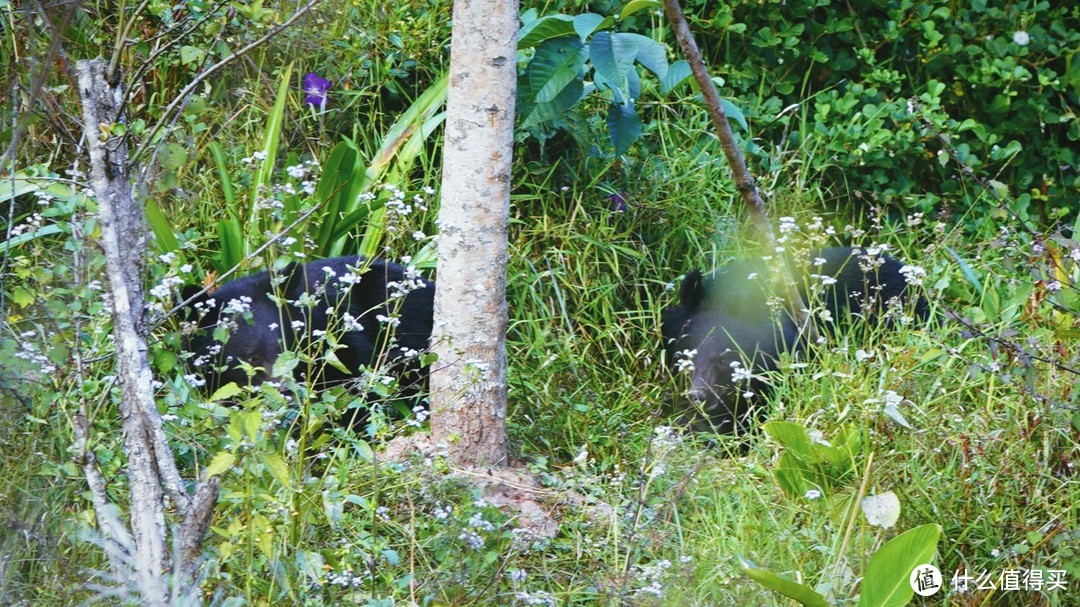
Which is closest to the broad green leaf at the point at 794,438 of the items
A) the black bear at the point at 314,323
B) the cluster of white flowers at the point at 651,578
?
the cluster of white flowers at the point at 651,578

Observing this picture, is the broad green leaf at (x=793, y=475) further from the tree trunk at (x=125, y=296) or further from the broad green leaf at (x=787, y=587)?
the tree trunk at (x=125, y=296)

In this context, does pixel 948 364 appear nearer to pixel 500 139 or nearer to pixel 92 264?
pixel 500 139

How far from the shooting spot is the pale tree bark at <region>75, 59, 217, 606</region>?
2793mm

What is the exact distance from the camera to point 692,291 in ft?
15.9

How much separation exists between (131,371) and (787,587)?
157 cm

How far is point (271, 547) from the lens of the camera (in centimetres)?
281

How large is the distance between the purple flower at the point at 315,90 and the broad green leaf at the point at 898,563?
11.1ft

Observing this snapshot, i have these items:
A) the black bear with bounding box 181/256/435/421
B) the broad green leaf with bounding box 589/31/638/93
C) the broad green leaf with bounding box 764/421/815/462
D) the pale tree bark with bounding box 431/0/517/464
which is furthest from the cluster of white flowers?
the broad green leaf with bounding box 589/31/638/93

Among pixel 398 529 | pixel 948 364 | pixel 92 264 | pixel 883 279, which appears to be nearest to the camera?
pixel 92 264

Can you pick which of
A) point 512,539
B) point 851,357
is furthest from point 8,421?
point 851,357

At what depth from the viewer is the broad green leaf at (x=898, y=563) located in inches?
113

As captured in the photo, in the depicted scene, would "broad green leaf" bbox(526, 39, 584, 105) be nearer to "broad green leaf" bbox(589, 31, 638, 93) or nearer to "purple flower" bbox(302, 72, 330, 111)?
"broad green leaf" bbox(589, 31, 638, 93)

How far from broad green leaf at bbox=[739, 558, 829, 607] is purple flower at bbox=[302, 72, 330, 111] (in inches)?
130

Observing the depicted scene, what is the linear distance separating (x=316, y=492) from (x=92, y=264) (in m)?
0.81
